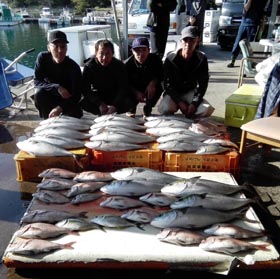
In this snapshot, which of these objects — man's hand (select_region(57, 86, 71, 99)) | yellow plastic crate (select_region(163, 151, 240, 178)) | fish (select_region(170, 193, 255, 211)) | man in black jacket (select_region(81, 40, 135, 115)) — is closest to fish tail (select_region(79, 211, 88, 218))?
fish (select_region(170, 193, 255, 211))

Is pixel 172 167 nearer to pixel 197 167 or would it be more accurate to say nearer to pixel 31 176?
pixel 197 167

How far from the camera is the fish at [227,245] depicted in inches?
87.0

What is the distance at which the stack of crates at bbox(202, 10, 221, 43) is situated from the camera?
47.7ft

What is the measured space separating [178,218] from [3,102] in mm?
4025

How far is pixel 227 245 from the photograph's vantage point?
7.27ft

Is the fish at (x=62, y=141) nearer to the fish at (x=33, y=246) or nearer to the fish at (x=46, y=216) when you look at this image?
the fish at (x=46, y=216)

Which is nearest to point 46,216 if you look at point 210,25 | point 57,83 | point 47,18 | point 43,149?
point 43,149

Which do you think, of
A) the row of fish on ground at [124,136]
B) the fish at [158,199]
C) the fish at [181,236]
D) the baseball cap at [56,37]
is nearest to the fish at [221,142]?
the row of fish on ground at [124,136]

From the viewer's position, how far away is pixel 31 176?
3.43 metres

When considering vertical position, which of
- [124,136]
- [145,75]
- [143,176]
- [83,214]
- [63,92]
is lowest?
[83,214]

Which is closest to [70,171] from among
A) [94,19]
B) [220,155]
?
[220,155]

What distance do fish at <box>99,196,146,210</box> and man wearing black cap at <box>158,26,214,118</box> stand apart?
2.05m

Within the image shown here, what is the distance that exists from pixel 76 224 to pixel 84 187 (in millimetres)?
481

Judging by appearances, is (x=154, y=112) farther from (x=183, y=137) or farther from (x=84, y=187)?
(x=84, y=187)
